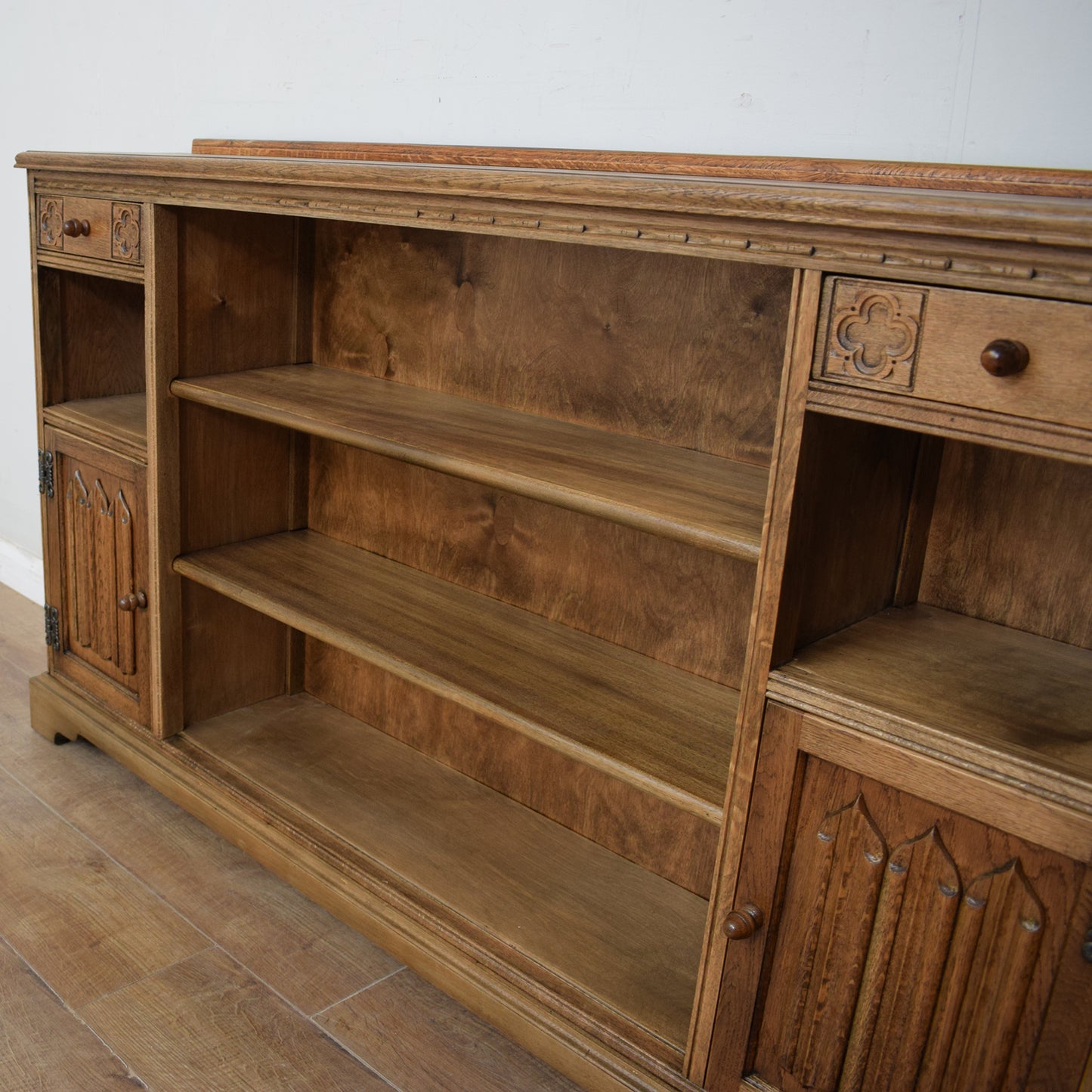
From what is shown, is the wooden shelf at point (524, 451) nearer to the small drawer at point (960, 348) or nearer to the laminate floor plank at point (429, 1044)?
the small drawer at point (960, 348)

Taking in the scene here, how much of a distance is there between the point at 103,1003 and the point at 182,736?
0.61 metres

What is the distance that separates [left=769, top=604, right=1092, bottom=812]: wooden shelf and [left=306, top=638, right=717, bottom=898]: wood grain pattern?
1.61ft

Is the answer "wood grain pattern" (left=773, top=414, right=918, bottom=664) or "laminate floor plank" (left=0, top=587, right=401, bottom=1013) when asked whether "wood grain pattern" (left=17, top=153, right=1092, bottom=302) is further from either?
"laminate floor plank" (left=0, top=587, right=401, bottom=1013)

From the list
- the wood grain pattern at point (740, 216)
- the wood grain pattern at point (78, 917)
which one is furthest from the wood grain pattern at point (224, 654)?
the wood grain pattern at point (740, 216)

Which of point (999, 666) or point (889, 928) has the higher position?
point (999, 666)

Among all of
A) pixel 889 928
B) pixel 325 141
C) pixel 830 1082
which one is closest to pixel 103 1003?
pixel 830 1082

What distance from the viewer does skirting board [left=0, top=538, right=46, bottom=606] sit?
324 centimetres

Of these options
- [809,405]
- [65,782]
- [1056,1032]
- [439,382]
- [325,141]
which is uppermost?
[325,141]

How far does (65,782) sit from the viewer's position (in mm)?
2312

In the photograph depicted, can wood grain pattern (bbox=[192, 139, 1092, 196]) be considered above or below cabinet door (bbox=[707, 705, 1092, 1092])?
above

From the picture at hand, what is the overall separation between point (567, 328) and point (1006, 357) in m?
0.89

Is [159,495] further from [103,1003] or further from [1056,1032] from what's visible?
[1056,1032]

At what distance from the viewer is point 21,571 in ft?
10.8

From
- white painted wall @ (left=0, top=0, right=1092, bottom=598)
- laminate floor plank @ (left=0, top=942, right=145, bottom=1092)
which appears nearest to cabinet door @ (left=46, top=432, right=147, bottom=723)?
laminate floor plank @ (left=0, top=942, right=145, bottom=1092)
